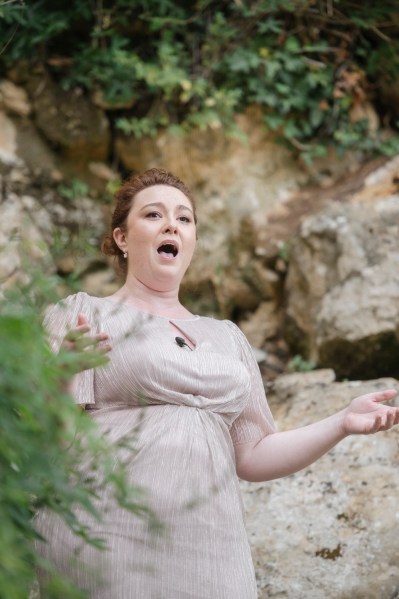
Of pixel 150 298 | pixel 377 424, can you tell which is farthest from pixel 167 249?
pixel 377 424

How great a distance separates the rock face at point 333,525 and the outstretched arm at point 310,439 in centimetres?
47

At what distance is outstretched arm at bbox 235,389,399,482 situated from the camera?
1855 millimetres

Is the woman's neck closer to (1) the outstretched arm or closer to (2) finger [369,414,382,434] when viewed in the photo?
(1) the outstretched arm

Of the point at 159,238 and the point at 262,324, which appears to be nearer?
the point at 159,238

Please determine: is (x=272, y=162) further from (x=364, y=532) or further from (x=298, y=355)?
(x=364, y=532)

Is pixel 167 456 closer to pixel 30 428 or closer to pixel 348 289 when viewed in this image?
pixel 30 428

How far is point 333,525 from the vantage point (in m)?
2.51

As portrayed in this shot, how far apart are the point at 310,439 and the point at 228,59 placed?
111 inches

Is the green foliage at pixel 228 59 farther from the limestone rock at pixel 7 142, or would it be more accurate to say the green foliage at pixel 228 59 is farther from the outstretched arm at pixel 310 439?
the outstretched arm at pixel 310 439

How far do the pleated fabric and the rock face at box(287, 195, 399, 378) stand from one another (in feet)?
4.91

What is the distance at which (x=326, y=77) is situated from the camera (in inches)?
173

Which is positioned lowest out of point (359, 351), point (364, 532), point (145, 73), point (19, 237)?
point (359, 351)

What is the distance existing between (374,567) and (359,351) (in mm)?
1317

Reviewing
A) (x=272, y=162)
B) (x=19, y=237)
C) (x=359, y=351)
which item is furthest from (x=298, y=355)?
(x=19, y=237)
